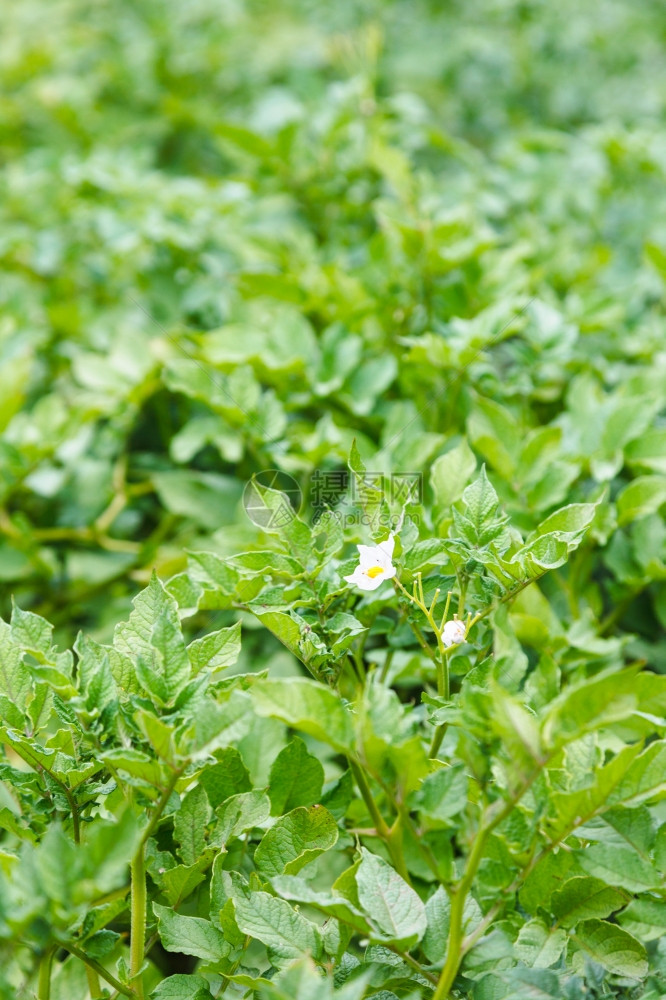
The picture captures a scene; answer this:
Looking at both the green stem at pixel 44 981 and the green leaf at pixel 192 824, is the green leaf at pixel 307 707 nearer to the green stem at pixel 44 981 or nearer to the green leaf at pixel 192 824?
the green leaf at pixel 192 824

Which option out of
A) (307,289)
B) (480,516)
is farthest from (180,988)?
(307,289)

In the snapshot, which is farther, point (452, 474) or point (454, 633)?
point (452, 474)

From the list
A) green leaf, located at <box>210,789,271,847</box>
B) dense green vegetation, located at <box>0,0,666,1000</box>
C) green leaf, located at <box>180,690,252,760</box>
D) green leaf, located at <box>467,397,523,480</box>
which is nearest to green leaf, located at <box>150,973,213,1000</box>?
dense green vegetation, located at <box>0,0,666,1000</box>

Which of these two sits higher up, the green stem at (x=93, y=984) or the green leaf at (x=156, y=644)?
the green leaf at (x=156, y=644)

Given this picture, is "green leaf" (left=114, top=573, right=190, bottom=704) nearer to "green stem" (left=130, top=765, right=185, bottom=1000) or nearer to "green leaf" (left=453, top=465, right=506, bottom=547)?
"green stem" (left=130, top=765, right=185, bottom=1000)

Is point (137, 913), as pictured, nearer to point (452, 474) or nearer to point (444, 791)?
point (444, 791)

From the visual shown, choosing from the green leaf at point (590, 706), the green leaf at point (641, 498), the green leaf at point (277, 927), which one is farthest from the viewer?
the green leaf at point (641, 498)

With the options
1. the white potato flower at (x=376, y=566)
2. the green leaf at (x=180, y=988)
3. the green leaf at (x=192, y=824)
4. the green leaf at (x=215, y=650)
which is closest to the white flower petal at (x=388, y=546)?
the white potato flower at (x=376, y=566)
